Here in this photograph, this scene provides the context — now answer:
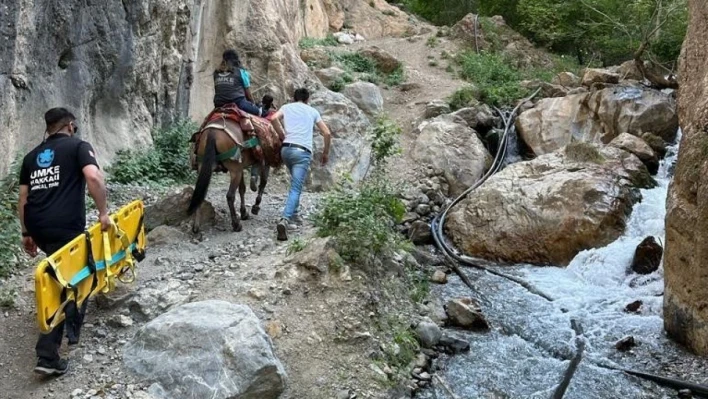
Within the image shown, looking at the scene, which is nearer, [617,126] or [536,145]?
[617,126]

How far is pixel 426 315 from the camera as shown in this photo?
25.9 feet

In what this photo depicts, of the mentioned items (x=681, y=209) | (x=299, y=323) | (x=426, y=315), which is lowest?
(x=426, y=315)

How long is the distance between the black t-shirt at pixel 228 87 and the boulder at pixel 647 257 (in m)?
6.23

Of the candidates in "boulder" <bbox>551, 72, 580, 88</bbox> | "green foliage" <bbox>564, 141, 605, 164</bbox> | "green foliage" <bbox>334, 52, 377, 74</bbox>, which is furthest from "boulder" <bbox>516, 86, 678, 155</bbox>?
"green foliage" <bbox>334, 52, 377, 74</bbox>

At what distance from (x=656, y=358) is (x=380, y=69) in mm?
15186

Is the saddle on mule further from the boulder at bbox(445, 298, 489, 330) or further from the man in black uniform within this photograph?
the boulder at bbox(445, 298, 489, 330)

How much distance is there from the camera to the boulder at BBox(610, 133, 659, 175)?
41.3 feet

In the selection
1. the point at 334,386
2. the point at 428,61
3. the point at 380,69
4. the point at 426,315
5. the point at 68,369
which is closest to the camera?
the point at 68,369

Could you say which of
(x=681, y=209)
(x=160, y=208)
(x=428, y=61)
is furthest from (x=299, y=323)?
(x=428, y=61)

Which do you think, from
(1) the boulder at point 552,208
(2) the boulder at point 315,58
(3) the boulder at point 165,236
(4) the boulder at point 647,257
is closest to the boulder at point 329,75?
(2) the boulder at point 315,58

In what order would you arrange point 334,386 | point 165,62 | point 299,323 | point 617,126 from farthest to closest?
point 617,126 < point 165,62 < point 299,323 < point 334,386

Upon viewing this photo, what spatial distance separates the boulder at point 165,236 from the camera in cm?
776

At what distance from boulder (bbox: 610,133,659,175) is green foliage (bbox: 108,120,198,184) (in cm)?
800

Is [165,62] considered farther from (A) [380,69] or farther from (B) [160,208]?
(A) [380,69]
